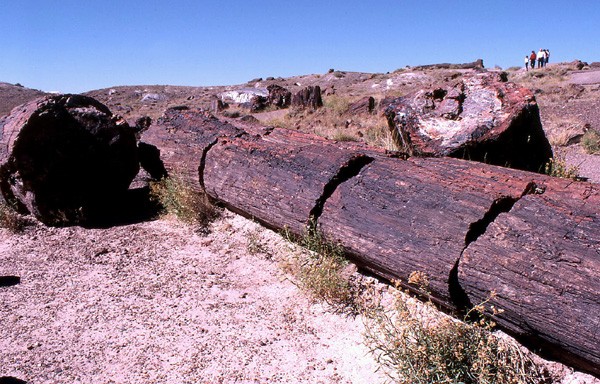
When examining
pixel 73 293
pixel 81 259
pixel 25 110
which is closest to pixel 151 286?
pixel 73 293

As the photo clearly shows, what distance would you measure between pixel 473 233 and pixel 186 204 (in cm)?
378

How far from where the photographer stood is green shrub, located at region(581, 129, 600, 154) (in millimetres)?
9103

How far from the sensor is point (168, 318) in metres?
4.12

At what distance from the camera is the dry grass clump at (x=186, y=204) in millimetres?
6074

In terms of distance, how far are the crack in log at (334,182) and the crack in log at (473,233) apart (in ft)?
4.71

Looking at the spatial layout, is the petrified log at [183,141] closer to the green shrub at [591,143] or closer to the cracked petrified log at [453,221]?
the cracked petrified log at [453,221]

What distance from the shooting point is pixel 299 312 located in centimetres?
413

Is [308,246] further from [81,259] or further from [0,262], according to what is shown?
[0,262]

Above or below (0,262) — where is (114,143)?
above

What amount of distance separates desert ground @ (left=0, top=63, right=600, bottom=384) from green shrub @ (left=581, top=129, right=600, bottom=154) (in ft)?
23.1

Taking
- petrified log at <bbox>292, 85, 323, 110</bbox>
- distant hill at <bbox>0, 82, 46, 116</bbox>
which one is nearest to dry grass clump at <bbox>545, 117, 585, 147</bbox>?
petrified log at <bbox>292, 85, 323, 110</bbox>

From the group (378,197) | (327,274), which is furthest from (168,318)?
(378,197)

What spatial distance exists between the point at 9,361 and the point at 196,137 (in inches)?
144

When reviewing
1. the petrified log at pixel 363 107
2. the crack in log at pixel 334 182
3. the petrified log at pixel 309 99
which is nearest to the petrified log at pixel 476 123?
the crack in log at pixel 334 182
